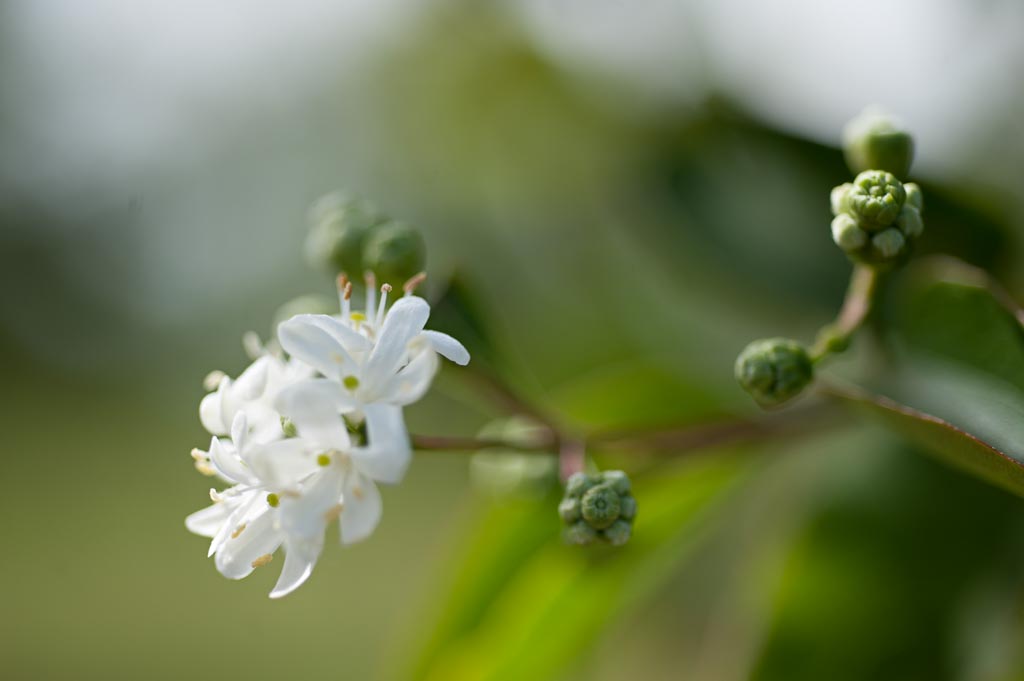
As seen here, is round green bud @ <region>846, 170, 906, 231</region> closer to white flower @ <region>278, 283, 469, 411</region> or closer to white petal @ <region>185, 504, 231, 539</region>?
white flower @ <region>278, 283, 469, 411</region>

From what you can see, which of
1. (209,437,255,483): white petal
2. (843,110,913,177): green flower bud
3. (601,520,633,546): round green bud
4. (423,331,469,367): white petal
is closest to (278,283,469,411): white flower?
(423,331,469,367): white petal

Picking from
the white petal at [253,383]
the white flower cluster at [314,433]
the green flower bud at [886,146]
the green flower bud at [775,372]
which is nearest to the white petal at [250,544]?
the white flower cluster at [314,433]

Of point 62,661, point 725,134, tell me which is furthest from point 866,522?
point 62,661

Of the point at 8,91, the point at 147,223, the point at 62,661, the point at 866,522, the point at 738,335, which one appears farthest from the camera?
the point at 8,91

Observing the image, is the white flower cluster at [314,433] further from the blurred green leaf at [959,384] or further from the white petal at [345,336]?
the blurred green leaf at [959,384]

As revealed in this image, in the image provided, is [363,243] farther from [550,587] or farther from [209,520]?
[550,587]

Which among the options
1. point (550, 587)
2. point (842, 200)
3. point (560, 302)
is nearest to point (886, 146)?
point (842, 200)

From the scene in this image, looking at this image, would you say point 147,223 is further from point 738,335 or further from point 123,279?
point 738,335
